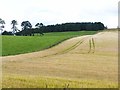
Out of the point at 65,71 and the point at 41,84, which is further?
the point at 65,71

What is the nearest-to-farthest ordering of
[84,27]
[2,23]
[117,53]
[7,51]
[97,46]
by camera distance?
[117,53] < [7,51] < [97,46] < [84,27] < [2,23]

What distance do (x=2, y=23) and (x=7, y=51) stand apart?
77.9 m

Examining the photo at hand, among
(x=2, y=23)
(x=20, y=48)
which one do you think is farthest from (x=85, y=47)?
(x=2, y=23)

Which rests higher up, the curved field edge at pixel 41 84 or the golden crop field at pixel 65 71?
the curved field edge at pixel 41 84

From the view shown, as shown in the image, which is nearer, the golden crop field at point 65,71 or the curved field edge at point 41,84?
the curved field edge at point 41,84

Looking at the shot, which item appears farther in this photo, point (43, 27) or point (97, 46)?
point (43, 27)

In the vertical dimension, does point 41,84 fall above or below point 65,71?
above

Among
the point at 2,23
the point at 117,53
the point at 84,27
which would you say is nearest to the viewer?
the point at 117,53

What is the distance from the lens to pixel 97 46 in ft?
146

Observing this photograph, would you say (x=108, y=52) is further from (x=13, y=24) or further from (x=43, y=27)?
(x=13, y=24)

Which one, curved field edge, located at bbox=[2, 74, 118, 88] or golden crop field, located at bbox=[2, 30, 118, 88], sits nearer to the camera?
curved field edge, located at bbox=[2, 74, 118, 88]

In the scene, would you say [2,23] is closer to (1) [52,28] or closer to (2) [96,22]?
(1) [52,28]

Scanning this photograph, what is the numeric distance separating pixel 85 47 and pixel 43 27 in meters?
70.0

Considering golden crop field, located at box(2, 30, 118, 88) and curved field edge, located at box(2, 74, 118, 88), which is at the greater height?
curved field edge, located at box(2, 74, 118, 88)
